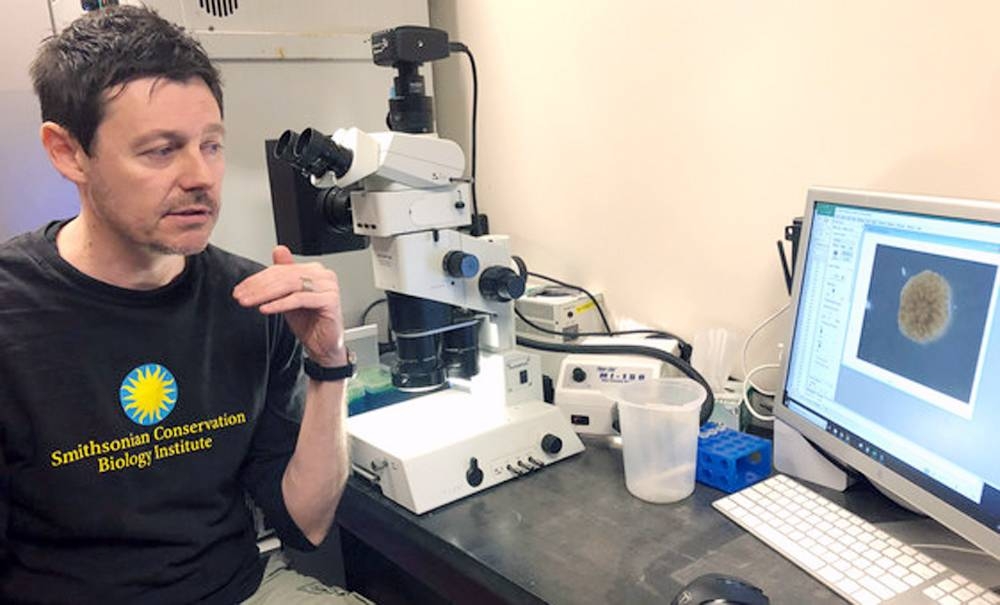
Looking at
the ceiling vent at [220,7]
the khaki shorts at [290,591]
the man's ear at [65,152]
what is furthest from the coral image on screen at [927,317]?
the ceiling vent at [220,7]

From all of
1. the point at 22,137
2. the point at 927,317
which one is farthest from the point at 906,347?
the point at 22,137

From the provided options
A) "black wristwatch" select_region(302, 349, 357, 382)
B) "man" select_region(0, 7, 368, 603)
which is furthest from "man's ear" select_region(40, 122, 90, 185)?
"black wristwatch" select_region(302, 349, 357, 382)

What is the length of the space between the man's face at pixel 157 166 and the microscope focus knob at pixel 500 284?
1.41ft

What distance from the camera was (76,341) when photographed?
1.04m

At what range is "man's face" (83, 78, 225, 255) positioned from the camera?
0.96m

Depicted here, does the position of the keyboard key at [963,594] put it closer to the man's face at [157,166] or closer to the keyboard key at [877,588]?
the keyboard key at [877,588]

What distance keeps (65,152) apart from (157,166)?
0.46 ft

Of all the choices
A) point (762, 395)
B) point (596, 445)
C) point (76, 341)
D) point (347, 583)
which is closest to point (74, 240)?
point (76, 341)

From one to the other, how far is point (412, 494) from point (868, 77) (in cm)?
98

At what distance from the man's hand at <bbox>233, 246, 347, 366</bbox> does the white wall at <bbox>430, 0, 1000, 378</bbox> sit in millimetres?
755

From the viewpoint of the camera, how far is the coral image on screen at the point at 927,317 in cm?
79

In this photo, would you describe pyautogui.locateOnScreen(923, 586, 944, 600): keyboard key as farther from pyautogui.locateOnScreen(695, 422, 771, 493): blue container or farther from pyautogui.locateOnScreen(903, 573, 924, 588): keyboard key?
pyautogui.locateOnScreen(695, 422, 771, 493): blue container

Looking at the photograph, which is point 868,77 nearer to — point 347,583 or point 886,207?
point 886,207

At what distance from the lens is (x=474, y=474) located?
3.76ft
